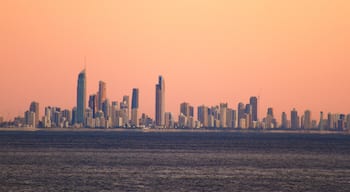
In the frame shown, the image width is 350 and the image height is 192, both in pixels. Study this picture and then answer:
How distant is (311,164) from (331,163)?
260 inches

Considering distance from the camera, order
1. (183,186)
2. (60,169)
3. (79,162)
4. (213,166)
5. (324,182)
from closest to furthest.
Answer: (183,186) < (324,182) < (60,169) < (213,166) < (79,162)

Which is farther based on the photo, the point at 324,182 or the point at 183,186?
the point at 324,182

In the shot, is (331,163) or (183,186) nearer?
(183,186)

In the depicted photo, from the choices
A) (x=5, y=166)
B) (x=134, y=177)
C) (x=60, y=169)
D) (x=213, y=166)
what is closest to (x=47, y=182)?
(x=134, y=177)

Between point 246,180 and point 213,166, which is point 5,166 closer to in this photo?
point 213,166

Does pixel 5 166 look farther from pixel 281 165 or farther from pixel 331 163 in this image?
pixel 331 163

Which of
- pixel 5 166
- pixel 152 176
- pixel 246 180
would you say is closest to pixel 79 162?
pixel 5 166

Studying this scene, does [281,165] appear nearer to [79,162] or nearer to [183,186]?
[79,162]

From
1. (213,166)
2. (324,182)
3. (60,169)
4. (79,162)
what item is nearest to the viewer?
(324,182)

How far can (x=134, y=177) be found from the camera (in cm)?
10369

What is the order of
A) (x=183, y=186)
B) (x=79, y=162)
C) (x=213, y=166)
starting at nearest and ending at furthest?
1. (x=183, y=186)
2. (x=213, y=166)
3. (x=79, y=162)

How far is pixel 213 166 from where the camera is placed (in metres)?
129

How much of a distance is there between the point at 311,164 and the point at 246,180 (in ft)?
136

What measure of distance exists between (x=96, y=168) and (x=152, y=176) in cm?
1845
